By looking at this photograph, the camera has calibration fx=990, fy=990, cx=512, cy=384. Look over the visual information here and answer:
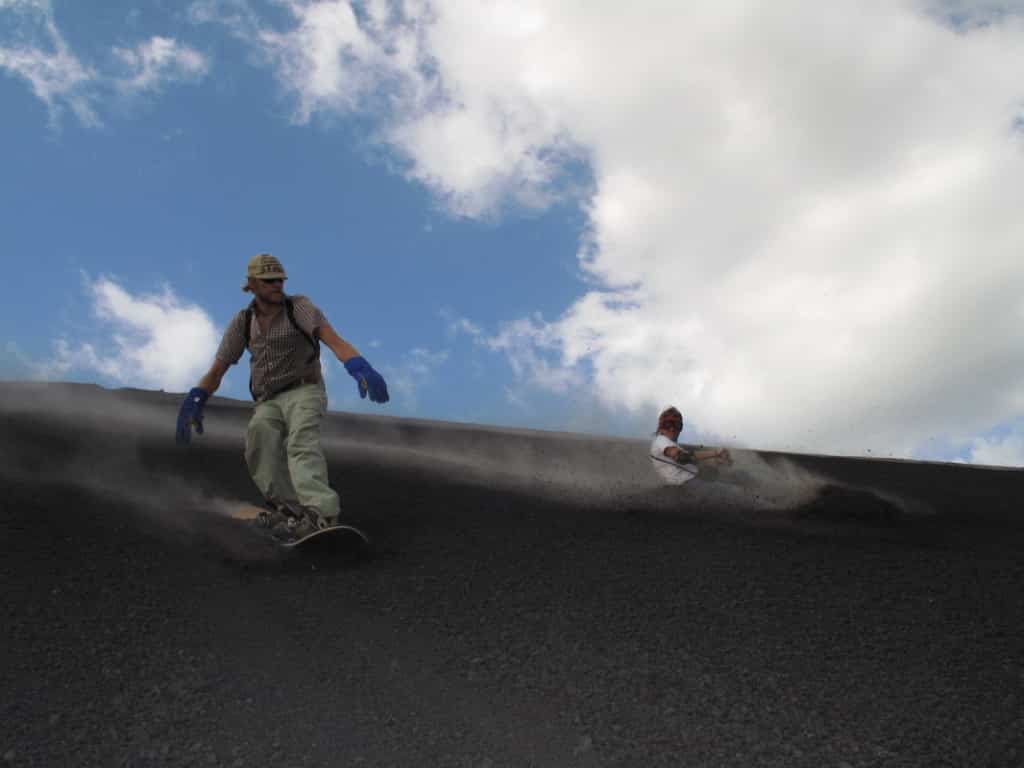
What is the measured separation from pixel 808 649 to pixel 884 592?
1.27 meters

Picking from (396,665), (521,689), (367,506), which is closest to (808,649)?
(521,689)

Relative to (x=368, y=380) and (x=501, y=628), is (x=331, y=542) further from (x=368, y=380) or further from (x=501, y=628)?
(x=501, y=628)

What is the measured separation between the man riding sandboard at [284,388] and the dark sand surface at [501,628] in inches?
15.9

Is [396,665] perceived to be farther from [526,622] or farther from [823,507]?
[823,507]

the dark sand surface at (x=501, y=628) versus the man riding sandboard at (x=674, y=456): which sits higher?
the man riding sandboard at (x=674, y=456)

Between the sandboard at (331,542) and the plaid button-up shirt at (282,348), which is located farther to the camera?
the plaid button-up shirt at (282,348)

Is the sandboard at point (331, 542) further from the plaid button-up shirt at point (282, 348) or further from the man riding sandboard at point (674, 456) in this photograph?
the man riding sandboard at point (674, 456)

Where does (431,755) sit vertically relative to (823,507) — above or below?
below

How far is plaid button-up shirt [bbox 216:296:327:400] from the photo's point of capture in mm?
6875

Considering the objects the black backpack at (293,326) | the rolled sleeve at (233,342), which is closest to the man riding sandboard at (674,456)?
the black backpack at (293,326)

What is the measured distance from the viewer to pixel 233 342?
23.6 feet

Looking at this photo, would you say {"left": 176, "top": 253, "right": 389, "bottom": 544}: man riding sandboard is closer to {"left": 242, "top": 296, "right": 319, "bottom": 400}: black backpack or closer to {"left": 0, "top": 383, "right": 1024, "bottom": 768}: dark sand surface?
{"left": 242, "top": 296, "right": 319, "bottom": 400}: black backpack

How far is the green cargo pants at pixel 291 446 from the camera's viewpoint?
21.6 feet

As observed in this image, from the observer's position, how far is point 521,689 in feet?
15.1
